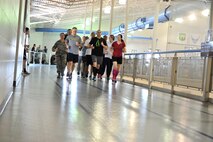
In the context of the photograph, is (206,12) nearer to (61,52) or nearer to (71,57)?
(71,57)

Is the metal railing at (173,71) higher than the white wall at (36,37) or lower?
lower

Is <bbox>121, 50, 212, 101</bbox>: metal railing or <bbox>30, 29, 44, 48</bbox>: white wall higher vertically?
<bbox>30, 29, 44, 48</bbox>: white wall

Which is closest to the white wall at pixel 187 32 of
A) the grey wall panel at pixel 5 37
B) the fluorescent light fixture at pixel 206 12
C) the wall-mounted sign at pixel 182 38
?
the wall-mounted sign at pixel 182 38

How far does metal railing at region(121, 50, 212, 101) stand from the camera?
874 centimetres

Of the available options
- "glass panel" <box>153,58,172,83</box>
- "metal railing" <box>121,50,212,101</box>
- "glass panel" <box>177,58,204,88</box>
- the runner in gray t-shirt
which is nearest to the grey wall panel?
"metal railing" <box>121,50,212,101</box>

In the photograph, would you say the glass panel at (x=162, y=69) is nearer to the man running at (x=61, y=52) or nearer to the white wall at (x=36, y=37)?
the man running at (x=61, y=52)

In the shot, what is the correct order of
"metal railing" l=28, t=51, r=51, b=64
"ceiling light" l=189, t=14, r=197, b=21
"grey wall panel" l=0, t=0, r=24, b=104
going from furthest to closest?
1. "metal railing" l=28, t=51, r=51, b=64
2. "ceiling light" l=189, t=14, r=197, b=21
3. "grey wall panel" l=0, t=0, r=24, b=104

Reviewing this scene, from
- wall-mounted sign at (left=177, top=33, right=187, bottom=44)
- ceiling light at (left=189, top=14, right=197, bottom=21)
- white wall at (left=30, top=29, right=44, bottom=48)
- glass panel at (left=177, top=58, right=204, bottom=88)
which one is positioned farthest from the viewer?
white wall at (left=30, top=29, right=44, bottom=48)

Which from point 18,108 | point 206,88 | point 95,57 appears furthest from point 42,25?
point 18,108

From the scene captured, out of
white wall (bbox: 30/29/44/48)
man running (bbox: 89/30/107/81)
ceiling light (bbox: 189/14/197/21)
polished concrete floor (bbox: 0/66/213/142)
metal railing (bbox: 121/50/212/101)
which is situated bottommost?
polished concrete floor (bbox: 0/66/213/142)

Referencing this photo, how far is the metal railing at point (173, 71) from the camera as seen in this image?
8742mm

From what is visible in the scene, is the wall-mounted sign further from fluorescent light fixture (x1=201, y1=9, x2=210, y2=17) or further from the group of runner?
the group of runner

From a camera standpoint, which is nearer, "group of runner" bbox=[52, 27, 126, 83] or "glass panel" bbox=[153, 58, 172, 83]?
"glass panel" bbox=[153, 58, 172, 83]

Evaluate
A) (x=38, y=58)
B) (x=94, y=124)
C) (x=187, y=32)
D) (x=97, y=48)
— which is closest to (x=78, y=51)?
(x=97, y=48)
